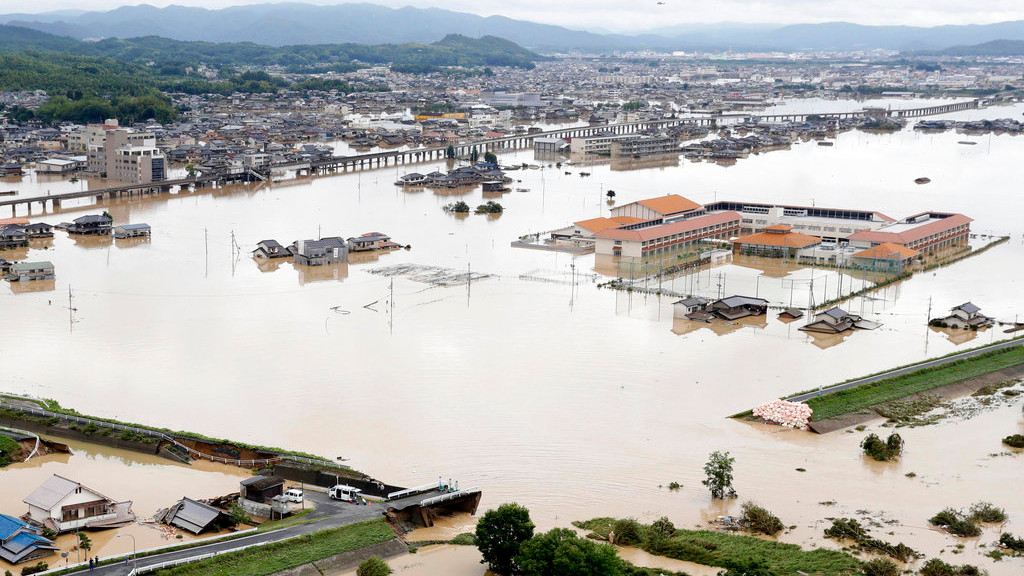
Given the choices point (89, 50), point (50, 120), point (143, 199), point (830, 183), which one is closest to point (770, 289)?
point (830, 183)

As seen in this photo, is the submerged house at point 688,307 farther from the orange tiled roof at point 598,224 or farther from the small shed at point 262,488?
the small shed at point 262,488

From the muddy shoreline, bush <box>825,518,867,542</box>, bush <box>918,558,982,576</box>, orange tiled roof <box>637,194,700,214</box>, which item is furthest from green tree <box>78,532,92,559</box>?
orange tiled roof <box>637,194,700,214</box>

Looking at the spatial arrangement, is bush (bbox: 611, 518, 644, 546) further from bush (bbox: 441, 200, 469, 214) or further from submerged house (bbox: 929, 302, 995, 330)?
bush (bbox: 441, 200, 469, 214)

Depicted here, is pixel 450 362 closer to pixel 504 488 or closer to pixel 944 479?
pixel 504 488

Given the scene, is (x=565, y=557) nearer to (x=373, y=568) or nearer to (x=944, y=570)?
(x=373, y=568)

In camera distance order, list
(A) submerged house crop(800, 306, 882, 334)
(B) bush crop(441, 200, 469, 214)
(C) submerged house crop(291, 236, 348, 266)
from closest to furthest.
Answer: (A) submerged house crop(800, 306, 882, 334)
(C) submerged house crop(291, 236, 348, 266)
(B) bush crop(441, 200, 469, 214)

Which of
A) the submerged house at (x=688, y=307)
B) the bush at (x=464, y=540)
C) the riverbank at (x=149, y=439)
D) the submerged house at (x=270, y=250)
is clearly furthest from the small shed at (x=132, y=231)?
the bush at (x=464, y=540)

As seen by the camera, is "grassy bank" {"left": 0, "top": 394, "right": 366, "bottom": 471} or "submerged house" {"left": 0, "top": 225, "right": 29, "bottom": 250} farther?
"submerged house" {"left": 0, "top": 225, "right": 29, "bottom": 250}
